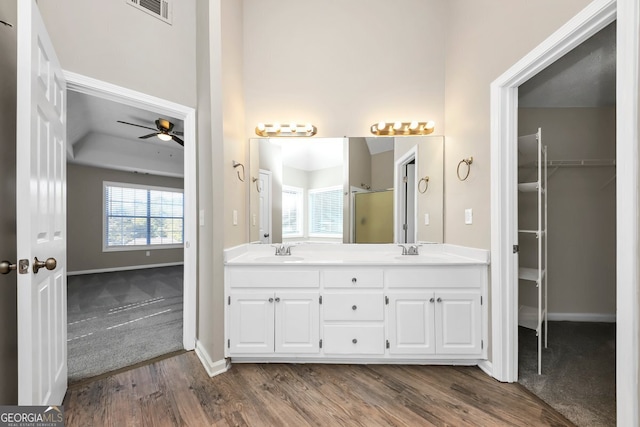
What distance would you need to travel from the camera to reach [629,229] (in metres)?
1.07

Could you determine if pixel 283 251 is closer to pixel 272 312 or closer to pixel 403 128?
pixel 272 312

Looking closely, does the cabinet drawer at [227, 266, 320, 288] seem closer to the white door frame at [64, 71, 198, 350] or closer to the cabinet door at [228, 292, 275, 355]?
the cabinet door at [228, 292, 275, 355]

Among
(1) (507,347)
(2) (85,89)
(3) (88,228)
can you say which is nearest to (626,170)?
(1) (507,347)

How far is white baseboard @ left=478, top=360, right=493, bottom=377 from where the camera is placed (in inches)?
77.0

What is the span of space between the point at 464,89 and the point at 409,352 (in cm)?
212

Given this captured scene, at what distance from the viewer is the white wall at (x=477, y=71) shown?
162cm

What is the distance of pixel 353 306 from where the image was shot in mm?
2043

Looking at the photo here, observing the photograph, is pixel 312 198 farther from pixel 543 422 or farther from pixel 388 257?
pixel 543 422

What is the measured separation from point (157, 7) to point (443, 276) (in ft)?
9.88

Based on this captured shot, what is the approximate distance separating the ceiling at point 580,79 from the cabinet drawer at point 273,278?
245 centimetres

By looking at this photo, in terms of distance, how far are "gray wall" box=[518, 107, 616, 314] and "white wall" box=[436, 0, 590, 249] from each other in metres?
1.22

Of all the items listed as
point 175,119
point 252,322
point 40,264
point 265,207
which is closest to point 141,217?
point 175,119

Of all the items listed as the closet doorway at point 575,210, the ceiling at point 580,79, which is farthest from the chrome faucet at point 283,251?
the ceiling at point 580,79
